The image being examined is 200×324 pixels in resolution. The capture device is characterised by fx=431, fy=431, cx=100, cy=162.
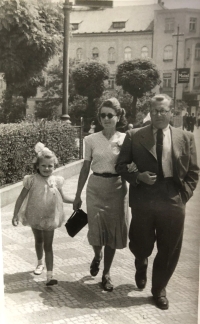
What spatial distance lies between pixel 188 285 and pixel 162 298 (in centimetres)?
18

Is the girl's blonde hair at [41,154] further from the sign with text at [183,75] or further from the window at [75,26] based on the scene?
the sign with text at [183,75]

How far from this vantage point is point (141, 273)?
279 cm

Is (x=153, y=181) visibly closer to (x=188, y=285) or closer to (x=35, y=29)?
(x=188, y=285)

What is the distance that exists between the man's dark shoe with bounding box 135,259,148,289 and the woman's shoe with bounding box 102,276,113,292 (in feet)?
0.58

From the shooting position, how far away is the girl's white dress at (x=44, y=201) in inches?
114

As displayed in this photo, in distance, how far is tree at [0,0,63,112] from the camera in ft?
9.26

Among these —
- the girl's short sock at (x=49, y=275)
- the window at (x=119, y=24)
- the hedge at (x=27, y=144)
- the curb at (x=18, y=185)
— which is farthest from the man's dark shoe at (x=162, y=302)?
the window at (x=119, y=24)

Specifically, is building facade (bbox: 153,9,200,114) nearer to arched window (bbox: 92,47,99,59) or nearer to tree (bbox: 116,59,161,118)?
tree (bbox: 116,59,161,118)

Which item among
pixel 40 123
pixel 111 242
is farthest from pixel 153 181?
pixel 40 123

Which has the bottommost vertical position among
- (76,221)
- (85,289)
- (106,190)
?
(85,289)

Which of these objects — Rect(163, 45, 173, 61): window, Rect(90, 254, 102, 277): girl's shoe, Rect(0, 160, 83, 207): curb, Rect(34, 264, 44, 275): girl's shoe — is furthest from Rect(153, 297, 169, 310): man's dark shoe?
Rect(163, 45, 173, 61): window

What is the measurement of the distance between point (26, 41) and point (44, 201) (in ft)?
3.59

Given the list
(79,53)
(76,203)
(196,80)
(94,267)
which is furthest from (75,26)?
(94,267)

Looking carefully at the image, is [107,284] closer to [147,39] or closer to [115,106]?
[115,106]
